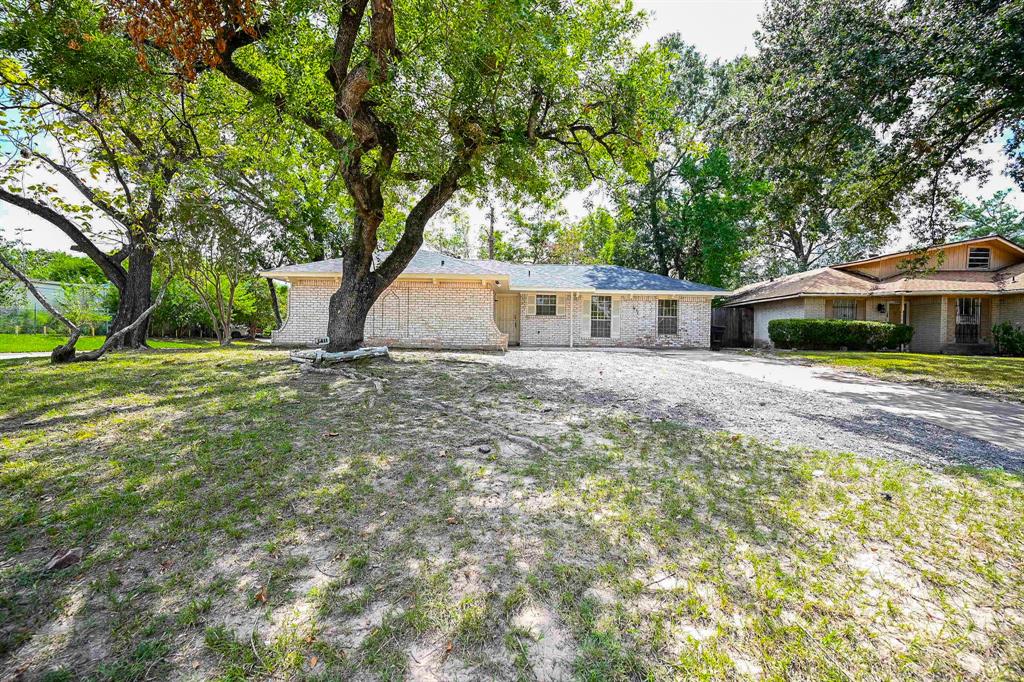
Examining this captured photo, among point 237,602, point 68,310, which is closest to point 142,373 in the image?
point 237,602

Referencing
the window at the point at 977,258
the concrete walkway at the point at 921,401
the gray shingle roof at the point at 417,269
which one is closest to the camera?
the concrete walkway at the point at 921,401

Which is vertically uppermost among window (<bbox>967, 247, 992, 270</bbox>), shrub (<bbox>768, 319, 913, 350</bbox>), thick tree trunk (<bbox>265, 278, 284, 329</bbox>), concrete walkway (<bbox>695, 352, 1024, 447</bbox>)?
window (<bbox>967, 247, 992, 270</bbox>)

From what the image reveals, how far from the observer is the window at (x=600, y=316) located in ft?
57.4

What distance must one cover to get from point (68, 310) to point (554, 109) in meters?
22.4

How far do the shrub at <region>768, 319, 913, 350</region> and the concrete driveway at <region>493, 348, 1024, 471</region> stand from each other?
26.9ft

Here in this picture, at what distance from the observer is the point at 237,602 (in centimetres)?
186

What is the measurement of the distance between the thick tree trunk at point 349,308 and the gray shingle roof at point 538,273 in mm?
4694

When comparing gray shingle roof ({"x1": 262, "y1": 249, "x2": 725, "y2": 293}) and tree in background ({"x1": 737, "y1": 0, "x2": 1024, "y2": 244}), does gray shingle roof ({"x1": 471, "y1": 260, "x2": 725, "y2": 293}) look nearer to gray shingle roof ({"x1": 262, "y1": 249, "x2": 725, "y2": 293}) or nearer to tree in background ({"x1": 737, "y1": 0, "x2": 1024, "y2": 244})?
gray shingle roof ({"x1": 262, "y1": 249, "x2": 725, "y2": 293})

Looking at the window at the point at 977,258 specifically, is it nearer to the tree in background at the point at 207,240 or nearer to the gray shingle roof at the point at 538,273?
the gray shingle roof at the point at 538,273

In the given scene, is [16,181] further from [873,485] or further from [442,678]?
[873,485]

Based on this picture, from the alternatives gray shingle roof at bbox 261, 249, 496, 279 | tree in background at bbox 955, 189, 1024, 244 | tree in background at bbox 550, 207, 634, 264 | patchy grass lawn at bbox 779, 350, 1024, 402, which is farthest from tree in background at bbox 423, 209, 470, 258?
tree in background at bbox 955, 189, 1024, 244

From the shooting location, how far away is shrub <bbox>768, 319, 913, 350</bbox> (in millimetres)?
15844

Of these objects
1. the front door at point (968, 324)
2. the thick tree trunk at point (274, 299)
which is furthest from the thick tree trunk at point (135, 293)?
the front door at point (968, 324)

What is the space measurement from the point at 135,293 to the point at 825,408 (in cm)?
1601
